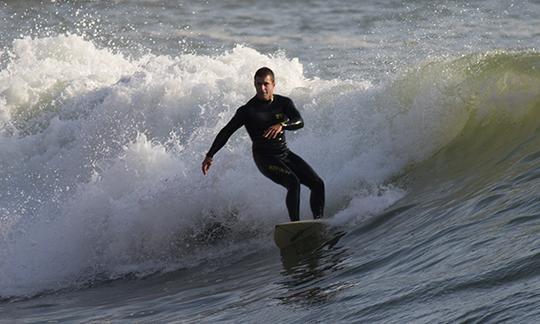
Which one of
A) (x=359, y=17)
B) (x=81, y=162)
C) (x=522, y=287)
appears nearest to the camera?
(x=522, y=287)

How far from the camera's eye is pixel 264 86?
1004 cm

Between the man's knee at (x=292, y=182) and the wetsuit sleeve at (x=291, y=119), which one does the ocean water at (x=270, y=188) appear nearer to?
the man's knee at (x=292, y=182)

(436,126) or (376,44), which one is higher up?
(376,44)

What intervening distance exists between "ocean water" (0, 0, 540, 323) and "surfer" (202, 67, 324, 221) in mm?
561

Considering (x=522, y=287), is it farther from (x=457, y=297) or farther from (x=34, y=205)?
(x=34, y=205)

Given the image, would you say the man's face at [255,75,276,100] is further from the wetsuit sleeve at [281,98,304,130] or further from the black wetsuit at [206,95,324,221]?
the wetsuit sleeve at [281,98,304,130]

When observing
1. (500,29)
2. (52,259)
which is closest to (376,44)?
(500,29)

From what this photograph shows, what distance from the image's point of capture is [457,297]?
696 centimetres

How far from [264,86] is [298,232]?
1433 mm

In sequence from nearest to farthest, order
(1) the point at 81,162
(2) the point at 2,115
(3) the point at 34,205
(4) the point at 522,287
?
(4) the point at 522,287 → (3) the point at 34,205 → (1) the point at 81,162 → (2) the point at 2,115

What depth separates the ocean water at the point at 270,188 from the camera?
27.1 ft

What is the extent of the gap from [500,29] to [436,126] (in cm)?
834

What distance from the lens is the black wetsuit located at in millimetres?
10172

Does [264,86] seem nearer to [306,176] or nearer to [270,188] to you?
[306,176]
